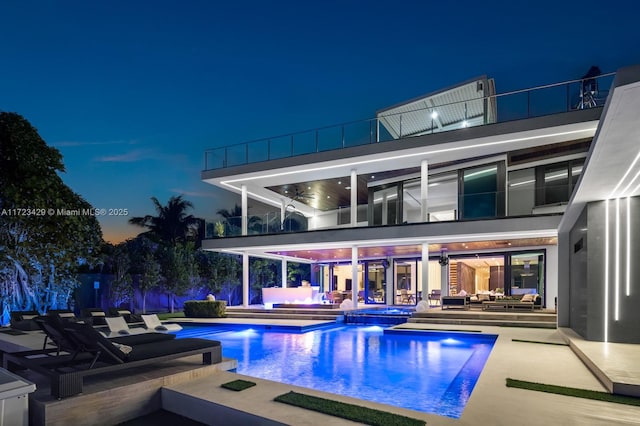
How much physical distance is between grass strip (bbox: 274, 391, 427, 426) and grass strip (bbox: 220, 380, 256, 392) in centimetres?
66

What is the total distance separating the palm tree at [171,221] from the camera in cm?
3195

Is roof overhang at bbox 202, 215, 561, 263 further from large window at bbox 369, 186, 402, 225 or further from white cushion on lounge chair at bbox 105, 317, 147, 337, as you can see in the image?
white cushion on lounge chair at bbox 105, 317, 147, 337

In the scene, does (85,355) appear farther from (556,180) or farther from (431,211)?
(556,180)

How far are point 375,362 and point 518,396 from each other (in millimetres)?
3915

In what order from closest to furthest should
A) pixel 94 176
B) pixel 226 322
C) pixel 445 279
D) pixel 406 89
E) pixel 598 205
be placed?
pixel 598 205, pixel 226 322, pixel 445 279, pixel 94 176, pixel 406 89

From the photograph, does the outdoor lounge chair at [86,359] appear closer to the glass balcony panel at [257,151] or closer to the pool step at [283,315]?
the pool step at [283,315]

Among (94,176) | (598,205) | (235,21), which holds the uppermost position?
(235,21)

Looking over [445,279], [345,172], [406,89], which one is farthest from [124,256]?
[406,89]

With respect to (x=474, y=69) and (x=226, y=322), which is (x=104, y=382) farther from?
(x=474, y=69)

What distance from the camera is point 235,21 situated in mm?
36906

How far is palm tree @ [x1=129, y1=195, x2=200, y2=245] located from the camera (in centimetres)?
3195

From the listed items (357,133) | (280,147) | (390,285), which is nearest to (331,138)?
(357,133)

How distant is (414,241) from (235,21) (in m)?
29.5

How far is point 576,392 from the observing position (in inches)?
210
